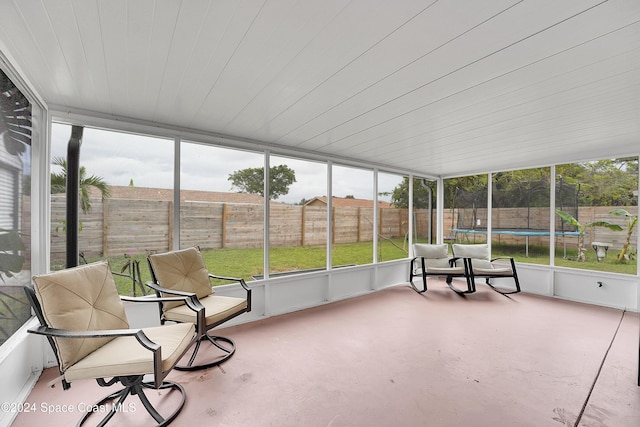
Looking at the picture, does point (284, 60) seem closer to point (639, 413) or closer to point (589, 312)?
point (639, 413)

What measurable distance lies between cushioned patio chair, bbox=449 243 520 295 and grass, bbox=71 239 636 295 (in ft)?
1.50

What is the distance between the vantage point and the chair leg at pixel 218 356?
231cm

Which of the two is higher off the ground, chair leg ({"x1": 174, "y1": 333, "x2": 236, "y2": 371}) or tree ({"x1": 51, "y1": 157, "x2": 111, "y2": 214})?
tree ({"x1": 51, "y1": 157, "x2": 111, "y2": 214})

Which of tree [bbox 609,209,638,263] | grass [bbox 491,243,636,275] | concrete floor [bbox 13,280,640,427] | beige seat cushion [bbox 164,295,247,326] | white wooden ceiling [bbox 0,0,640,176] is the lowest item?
concrete floor [bbox 13,280,640,427]

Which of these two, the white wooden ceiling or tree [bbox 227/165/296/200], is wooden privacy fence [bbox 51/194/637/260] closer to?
tree [bbox 227/165/296/200]

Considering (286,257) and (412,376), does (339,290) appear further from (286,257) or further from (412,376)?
(412,376)

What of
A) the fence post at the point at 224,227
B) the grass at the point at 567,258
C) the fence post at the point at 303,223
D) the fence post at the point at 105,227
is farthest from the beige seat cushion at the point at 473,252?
the fence post at the point at 105,227

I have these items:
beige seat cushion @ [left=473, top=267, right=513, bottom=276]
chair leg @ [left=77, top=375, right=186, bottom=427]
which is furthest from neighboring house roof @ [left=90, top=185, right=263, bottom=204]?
beige seat cushion @ [left=473, top=267, right=513, bottom=276]

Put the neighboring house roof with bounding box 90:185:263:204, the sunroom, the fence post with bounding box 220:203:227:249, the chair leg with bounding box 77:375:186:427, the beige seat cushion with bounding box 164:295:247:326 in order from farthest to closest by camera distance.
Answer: the fence post with bounding box 220:203:227:249, the neighboring house roof with bounding box 90:185:263:204, the beige seat cushion with bounding box 164:295:247:326, the chair leg with bounding box 77:375:186:427, the sunroom

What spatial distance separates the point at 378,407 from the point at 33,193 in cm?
307

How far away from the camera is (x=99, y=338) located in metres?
1.71

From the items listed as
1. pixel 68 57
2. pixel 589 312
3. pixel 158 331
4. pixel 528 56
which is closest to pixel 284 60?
pixel 68 57

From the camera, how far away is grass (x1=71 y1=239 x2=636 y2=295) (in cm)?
427

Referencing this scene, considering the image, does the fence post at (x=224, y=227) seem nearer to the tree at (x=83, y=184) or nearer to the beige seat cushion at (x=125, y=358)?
the tree at (x=83, y=184)
